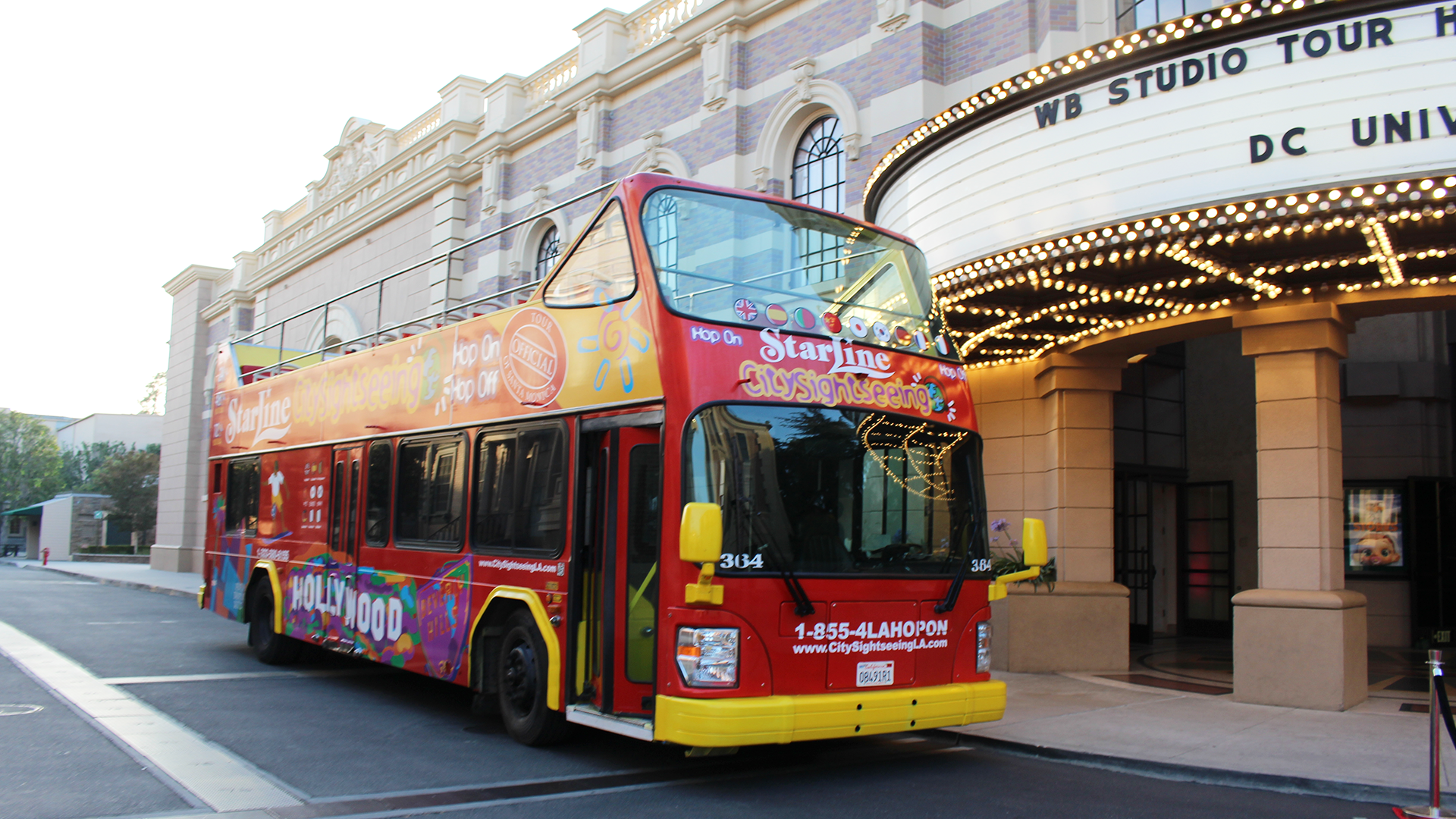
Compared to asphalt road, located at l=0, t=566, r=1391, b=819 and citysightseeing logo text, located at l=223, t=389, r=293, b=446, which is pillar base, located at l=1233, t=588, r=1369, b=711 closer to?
asphalt road, located at l=0, t=566, r=1391, b=819


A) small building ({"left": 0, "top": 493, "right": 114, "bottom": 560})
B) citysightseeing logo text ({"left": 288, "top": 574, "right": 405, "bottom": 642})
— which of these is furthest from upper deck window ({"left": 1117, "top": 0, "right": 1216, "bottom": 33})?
small building ({"left": 0, "top": 493, "right": 114, "bottom": 560})

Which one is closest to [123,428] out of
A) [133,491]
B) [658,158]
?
[133,491]

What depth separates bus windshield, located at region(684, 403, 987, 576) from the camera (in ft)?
21.1

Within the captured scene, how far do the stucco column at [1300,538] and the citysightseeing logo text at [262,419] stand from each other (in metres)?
10.6

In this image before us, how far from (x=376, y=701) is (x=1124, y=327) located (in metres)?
8.64

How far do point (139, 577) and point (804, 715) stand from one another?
31.1m

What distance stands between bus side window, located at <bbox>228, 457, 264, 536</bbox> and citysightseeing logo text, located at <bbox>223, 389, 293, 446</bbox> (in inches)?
13.8

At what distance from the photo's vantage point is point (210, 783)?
648cm

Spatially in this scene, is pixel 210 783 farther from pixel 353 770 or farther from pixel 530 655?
pixel 530 655

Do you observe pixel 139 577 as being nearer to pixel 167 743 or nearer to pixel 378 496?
pixel 378 496

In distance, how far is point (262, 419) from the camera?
13383 millimetres

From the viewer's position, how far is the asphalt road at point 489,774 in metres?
6.18

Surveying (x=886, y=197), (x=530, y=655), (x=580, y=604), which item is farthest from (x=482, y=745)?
(x=886, y=197)

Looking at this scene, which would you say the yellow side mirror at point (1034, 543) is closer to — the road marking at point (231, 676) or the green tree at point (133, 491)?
the road marking at point (231, 676)
